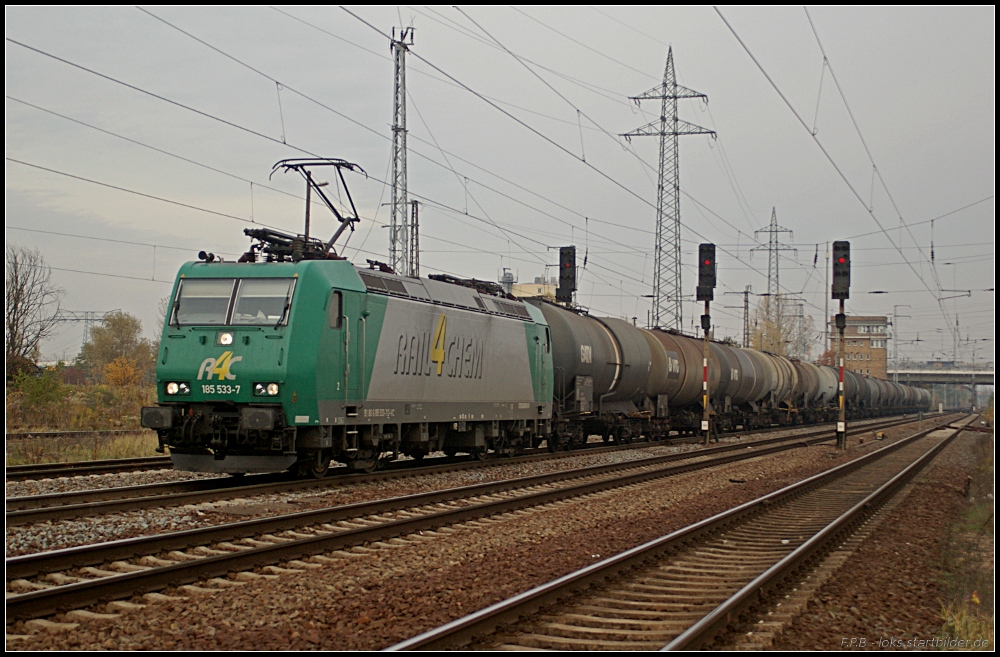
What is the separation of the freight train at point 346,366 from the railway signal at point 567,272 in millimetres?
5007

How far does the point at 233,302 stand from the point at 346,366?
6.83ft

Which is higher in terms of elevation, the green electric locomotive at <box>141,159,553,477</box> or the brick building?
the brick building

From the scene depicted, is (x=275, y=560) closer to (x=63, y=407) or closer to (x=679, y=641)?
(x=679, y=641)

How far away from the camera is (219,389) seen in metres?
13.8

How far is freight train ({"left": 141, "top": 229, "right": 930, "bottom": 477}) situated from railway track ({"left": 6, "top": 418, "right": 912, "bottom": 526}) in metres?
0.37

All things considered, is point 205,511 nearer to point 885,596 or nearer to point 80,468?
point 80,468

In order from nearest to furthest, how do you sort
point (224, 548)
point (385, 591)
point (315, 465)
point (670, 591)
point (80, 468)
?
point (385, 591), point (670, 591), point (224, 548), point (315, 465), point (80, 468)

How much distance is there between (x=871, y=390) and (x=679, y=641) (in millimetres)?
66145

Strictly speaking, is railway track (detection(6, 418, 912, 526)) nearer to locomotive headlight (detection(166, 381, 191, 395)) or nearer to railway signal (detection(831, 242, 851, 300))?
locomotive headlight (detection(166, 381, 191, 395))

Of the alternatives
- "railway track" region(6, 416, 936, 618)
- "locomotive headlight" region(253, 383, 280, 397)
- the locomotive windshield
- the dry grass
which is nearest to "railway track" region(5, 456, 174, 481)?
the dry grass

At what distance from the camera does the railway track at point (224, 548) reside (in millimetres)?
7398

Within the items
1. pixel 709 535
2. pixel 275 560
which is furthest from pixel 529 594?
pixel 709 535

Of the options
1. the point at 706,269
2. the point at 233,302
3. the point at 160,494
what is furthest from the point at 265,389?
the point at 706,269

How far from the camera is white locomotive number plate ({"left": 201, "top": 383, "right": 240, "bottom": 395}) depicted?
1373 cm
